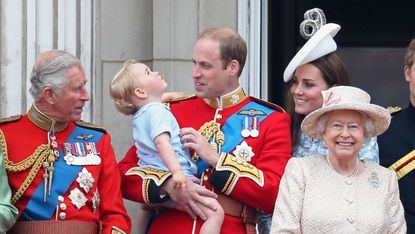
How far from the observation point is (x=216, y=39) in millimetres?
6867

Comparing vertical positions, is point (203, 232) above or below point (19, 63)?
below

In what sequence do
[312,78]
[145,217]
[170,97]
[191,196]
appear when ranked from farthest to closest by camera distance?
[170,97] < [145,217] < [312,78] < [191,196]

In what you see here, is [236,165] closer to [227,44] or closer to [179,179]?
[179,179]

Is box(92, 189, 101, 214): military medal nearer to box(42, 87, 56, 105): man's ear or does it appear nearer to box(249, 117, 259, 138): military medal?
box(42, 87, 56, 105): man's ear

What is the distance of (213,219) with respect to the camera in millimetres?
6707

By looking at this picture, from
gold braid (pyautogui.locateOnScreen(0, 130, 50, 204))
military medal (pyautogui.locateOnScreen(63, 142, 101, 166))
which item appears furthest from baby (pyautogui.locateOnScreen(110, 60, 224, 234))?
gold braid (pyautogui.locateOnScreen(0, 130, 50, 204))

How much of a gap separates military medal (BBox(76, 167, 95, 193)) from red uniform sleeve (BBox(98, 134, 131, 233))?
0.07 m

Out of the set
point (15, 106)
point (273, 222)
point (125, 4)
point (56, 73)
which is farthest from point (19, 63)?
point (273, 222)

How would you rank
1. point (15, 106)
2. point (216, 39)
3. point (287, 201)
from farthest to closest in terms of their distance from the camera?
point (15, 106) < point (216, 39) < point (287, 201)

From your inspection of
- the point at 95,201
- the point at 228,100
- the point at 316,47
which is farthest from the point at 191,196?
the point at 316,47

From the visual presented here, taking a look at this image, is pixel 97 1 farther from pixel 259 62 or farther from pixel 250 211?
pixel 250 211

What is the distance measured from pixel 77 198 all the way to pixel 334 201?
1111 millimetres

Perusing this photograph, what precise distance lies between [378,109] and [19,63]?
2281 millimetres

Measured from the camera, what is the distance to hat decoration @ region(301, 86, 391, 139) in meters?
6.41
